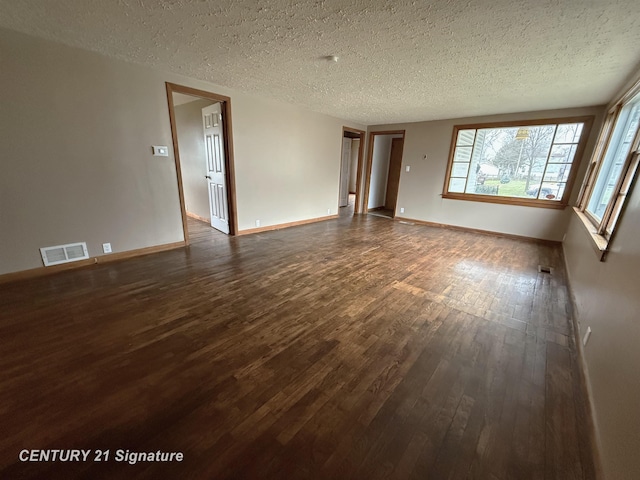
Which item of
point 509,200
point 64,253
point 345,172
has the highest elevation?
point 345,172

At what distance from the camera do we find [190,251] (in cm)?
373

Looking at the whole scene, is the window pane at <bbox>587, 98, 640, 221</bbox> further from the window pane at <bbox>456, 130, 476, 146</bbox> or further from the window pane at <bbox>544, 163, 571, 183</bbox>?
the window pane at <bbox>456, 130, 476, 146</bbox>

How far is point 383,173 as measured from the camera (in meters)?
7.73

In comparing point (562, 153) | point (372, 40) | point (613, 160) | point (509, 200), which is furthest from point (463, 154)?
point (372, 40)

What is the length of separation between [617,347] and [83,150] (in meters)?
4.69

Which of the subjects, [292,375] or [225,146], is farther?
[225,146]

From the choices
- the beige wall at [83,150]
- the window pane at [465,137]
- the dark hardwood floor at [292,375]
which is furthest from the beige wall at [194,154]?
the window pane at [465,137]

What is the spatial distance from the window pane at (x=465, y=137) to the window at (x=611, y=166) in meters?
1.87

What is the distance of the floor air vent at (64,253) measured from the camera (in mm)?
2801

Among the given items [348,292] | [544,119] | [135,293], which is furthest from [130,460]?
[544,119]

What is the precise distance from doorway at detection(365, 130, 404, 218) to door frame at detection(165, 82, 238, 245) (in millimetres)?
4027

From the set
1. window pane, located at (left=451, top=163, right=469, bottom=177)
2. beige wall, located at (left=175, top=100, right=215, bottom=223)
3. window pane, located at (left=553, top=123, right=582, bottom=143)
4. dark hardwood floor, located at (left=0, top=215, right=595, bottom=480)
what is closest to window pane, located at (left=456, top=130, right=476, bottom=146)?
window pane, located at (left=451, top=163, right=469, bottom=177)

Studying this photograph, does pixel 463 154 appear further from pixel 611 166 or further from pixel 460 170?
pixel 611 166

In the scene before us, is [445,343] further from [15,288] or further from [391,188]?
[391,188]
